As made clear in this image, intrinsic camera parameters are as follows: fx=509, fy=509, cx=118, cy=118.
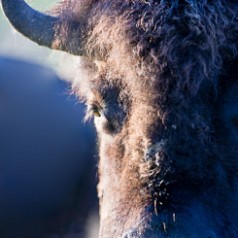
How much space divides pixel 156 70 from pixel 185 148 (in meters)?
0.42

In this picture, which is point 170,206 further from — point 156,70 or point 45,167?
point 45,167

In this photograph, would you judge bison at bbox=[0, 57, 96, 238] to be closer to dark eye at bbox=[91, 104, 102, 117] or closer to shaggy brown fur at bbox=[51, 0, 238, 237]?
dark eye at bbox=[91, 104, 102, 117]

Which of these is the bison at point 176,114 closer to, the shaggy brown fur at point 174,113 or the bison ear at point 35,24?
the shaggy brown fur at point 174,113

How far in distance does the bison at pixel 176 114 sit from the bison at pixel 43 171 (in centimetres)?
232

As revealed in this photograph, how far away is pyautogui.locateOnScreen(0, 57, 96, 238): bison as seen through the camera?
16.7 ft

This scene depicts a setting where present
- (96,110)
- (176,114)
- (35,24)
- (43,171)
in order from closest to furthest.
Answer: (176,114), (35,24), (96,110), (43,171)

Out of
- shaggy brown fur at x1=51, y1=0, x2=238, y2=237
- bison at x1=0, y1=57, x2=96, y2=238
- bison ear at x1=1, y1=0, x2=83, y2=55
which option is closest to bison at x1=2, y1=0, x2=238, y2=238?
shaggy brown fur at x1=51, y1=0, x2=238, y2=237

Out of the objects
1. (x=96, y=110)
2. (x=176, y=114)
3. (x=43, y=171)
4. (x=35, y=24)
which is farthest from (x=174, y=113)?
(x=43, y=171)

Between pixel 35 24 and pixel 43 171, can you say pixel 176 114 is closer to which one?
pixel 35 24

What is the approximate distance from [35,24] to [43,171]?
2.20 m

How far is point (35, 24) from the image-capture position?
128 inches

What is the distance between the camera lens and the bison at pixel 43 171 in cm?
509

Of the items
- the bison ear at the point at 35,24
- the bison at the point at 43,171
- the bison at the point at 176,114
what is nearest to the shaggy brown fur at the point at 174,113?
the bison at the point at 176,114

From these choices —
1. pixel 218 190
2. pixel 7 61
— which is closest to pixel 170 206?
pixel 218 190
